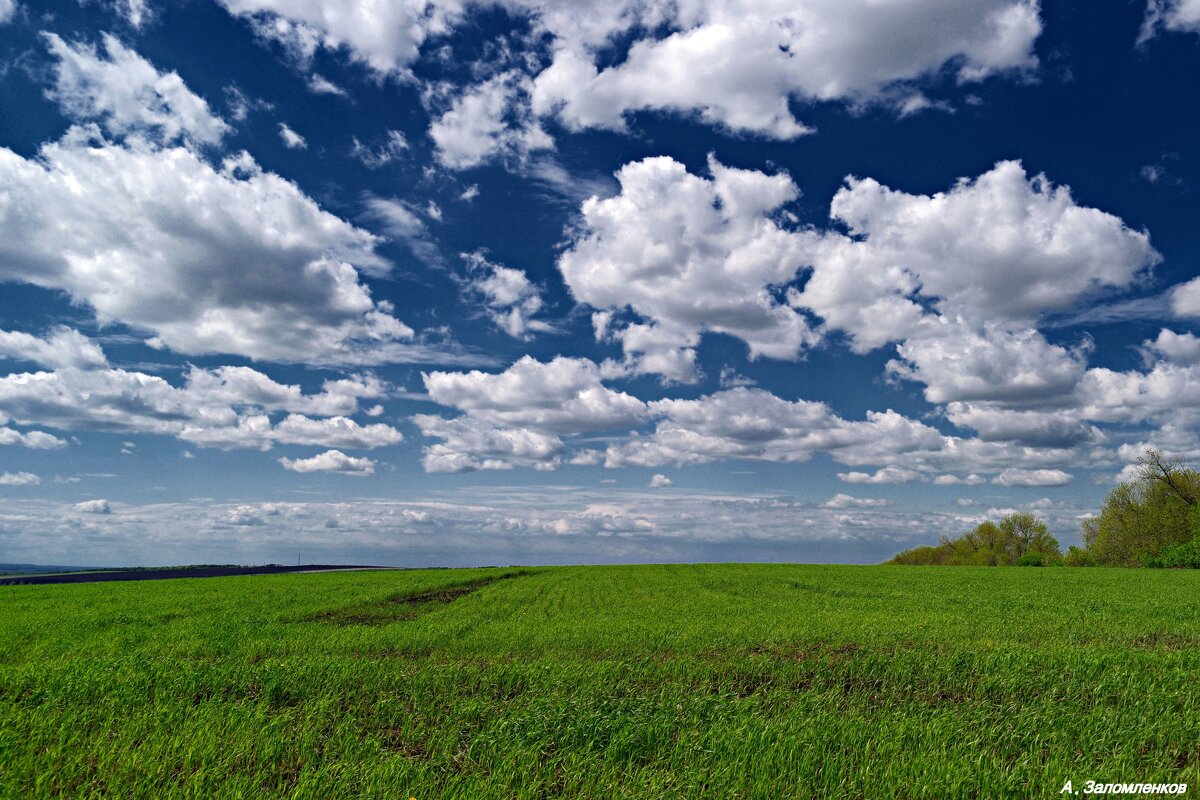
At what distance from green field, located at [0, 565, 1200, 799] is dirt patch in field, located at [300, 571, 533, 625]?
4.41 metres

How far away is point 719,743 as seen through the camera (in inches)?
368

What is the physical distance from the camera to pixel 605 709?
1090cm

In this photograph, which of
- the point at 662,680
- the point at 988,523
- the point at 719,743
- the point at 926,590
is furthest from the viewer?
the point at 988,523

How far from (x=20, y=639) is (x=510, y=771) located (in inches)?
894

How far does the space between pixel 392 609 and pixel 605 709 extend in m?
24.9

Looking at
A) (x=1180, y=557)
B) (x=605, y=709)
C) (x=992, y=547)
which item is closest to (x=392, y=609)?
(x=605, y=709)

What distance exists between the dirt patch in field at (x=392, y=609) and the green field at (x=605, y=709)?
4.41m

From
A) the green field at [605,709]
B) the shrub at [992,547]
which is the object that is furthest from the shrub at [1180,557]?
the green field at [605,709]

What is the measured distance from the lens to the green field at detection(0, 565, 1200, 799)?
8.26 meters

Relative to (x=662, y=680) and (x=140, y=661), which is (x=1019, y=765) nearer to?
(x=662, y=680)

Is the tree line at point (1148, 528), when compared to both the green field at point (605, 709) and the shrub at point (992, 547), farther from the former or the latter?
the green field at point (605, 709)

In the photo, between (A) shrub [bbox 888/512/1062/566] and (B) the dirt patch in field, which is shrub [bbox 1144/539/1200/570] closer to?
(A) shrub [bbox 888/512/1062/566]

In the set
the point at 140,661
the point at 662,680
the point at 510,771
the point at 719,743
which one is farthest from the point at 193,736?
the point at 662,680

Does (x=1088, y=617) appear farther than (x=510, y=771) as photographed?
Yes
